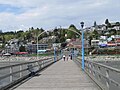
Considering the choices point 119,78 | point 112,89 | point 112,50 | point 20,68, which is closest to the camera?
point 119,78

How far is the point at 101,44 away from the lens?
196500 millimetres

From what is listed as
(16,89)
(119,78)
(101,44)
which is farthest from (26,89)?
(101,44)

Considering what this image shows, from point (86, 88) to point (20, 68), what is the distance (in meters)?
6.03

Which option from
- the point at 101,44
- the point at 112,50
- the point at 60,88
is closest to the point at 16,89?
the point at 60,88

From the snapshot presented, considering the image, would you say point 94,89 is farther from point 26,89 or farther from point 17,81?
point 17,81

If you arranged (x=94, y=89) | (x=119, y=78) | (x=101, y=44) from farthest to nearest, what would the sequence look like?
(x=101, y=44) < (x=94, y=89) < (x=119, y=78)

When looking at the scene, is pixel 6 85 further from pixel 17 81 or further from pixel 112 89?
pixel 112 89

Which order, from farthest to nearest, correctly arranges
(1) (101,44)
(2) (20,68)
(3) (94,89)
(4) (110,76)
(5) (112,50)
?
1. (1) (101,44)
2. (5) (112,50)
3. (2) (20,68)
4. (3) (94,89)
5. (4) (110,76)

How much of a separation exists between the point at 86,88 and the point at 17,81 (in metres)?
4.32

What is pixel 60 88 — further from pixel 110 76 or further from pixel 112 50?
pixel 112 50

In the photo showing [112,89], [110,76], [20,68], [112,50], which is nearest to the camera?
[112,89]

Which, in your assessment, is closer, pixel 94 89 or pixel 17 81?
pixel 94 89

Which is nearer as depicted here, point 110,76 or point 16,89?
point 110,76

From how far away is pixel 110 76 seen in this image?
12.2m
